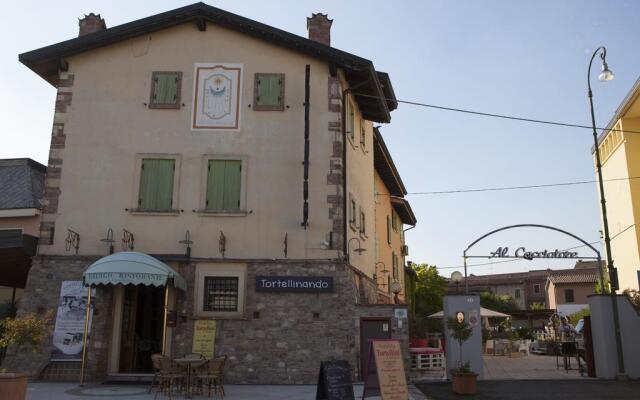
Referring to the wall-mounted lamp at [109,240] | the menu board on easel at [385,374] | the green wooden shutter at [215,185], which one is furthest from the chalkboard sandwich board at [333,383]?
the wall-mounted lamp at [109,240]

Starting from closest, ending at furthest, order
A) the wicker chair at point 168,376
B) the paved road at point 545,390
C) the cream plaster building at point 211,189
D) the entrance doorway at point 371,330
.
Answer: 1. the wicker chair at point 168,376
2. the paved road at point 545,390
3. the cream plaster building at point 211,189
4. the entrance doorway at point 371,330

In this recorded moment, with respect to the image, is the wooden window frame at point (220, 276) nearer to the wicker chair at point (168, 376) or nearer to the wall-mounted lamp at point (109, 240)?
the wall-mounted lamp at point (109, 240)

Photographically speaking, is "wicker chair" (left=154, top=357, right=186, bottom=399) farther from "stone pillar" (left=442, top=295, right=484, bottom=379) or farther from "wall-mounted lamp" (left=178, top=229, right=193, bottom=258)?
"stone pillar" (left=442, top=295, right=484, bottom=379)

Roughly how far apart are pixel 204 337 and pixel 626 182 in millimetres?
23813

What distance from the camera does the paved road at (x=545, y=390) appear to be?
12.9 m

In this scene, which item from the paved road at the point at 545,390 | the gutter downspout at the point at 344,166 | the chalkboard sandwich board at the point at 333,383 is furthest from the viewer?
the gutter downspout at the point at 344,166

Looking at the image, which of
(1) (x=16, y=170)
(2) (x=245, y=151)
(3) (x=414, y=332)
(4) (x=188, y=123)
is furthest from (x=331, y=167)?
(1) (x=16, y=170)

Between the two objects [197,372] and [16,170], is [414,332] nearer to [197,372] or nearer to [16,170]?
[197,372]

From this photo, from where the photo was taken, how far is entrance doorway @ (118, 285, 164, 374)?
51.5ft

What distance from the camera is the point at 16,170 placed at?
23.5m

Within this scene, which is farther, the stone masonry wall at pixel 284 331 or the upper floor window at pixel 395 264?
the upper floor window at pixel 395 264

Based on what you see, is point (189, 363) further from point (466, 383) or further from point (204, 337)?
point (466, 383)

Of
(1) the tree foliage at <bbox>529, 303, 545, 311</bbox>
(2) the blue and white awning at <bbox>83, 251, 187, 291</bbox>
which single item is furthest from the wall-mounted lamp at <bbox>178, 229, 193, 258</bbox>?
(1) the tree foliage at <bbox>529, 303, 545, 311</bbox>

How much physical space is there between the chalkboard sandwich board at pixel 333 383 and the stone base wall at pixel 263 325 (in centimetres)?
454
